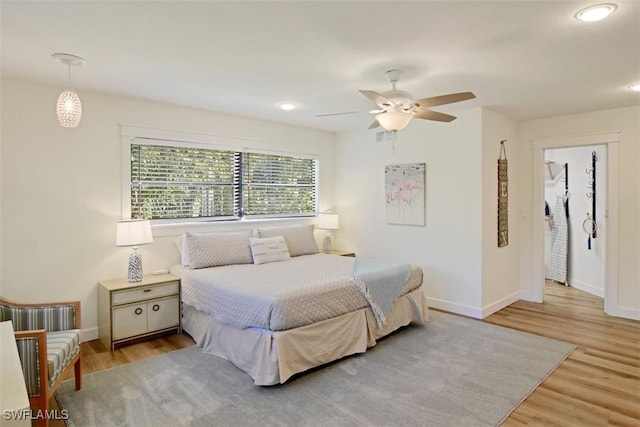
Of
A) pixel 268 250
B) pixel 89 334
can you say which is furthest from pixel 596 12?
pixel 89 334

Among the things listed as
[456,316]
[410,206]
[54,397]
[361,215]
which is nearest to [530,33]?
[410,206]

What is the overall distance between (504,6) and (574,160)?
5.16m

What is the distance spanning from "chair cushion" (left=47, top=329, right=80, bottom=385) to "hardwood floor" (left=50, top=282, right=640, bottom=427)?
347 millimetres

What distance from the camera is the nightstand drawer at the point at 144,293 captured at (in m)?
3.41

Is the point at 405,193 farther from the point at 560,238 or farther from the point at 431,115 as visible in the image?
the point at 560,238

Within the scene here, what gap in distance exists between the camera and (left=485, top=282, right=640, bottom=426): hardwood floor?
2391mm

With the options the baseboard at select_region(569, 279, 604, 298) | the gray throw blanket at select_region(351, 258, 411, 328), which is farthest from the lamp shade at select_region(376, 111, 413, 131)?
the baseboard at select_region(569, 279, 604, 298)

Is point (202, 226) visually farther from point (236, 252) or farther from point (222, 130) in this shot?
Result: point (222, 130)

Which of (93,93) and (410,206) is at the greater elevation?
(93,93)

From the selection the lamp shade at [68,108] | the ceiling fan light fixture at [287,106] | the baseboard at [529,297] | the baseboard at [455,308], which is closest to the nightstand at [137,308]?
the lamp shade at [68,108]

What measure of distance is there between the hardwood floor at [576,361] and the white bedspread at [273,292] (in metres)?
0.66

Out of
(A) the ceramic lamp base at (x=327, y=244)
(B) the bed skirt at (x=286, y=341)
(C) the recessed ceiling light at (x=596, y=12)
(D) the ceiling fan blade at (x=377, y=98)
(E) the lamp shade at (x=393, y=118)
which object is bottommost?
(B) the bed skirt at (x=286, y=341)

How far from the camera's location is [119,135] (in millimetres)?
3799

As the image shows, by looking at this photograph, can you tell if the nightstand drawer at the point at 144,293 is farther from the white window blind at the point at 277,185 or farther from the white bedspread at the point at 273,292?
the white window blind at the point at 277,185
